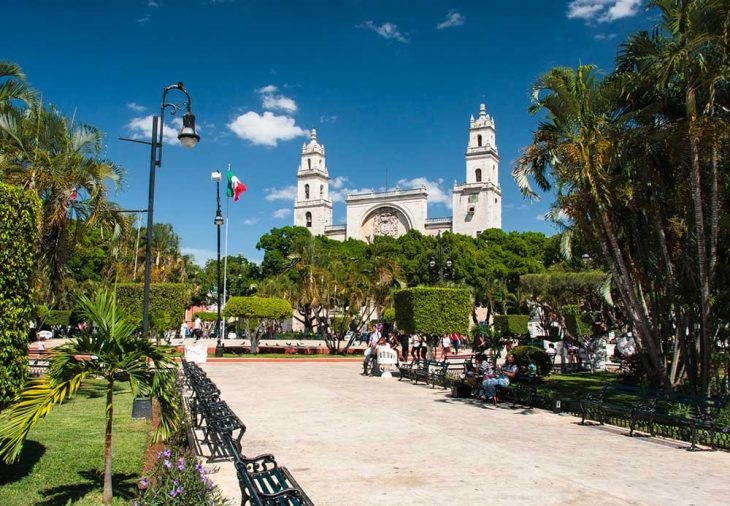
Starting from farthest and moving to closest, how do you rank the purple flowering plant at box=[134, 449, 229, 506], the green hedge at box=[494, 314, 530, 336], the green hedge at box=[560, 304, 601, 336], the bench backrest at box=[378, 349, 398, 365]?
the green hedge at box=[494, 314, 530, 336], the green hedge at box=[560, 304, 601, 336], the bench backrest at box=[378, 349, 398, 365], the purple flowering plant at box=[134, 449, 229, 506]

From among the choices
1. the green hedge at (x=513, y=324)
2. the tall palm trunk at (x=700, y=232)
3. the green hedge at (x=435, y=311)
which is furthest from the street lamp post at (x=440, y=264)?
the tall palm trunk at (x=700, y=232)

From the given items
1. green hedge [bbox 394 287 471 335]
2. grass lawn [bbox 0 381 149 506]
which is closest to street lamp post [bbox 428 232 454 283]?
green hedge [bbox 394 287 471 335]

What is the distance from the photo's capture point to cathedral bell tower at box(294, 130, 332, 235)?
95188mm

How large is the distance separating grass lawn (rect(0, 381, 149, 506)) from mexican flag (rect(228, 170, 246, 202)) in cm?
2289

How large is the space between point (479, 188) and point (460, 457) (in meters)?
77.4

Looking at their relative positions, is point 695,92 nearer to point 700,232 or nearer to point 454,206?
point 700,232

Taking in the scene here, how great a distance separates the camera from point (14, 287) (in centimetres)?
572

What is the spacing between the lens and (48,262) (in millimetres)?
12969

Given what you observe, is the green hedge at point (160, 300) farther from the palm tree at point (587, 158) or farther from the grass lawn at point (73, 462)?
the palm tree at point (587, 158)

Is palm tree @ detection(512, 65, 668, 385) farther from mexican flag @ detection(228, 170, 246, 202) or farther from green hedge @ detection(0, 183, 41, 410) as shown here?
mexican flag @ detection(228, 170, 246, 202)

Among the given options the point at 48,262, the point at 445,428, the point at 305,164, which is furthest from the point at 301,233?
the point at 445,428

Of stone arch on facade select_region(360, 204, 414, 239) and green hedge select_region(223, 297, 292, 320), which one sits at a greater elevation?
stone arch on facade select_region(360, 204, 414, 239)

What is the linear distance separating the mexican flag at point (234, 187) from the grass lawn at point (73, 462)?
22.9m

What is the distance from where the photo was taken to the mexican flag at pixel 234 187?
106 feet
